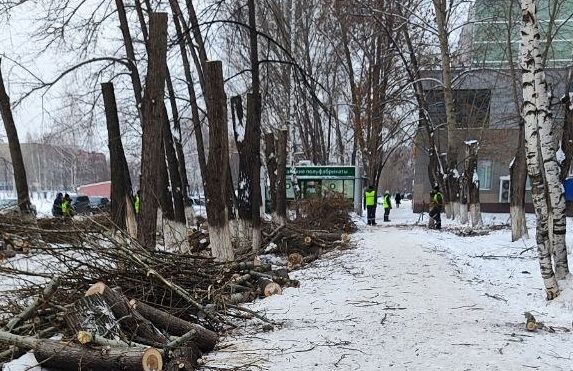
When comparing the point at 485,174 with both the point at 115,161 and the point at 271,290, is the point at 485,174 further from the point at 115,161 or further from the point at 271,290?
the point at 271,290

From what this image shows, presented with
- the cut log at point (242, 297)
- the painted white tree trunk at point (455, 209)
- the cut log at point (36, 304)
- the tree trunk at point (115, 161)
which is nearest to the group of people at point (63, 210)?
the tree trunk at point (115, 161)

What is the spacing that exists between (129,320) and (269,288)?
319 cm

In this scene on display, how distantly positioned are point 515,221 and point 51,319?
438 inches

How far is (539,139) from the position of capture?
6500 mm

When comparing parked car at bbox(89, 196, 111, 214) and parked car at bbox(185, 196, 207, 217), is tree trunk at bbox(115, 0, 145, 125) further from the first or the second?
parked car at bbox(185, 196, 207, 217)

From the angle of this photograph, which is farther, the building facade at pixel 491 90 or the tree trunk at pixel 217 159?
the building facade at pixel 491 90

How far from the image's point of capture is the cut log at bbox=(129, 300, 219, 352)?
188 inches

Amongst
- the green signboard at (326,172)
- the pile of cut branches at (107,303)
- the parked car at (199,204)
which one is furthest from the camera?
the green signboard at (326,172)

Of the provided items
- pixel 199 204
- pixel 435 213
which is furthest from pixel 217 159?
pixel 199 204

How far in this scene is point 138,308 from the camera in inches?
186

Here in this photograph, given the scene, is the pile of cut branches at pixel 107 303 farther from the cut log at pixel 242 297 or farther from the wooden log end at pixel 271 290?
the wooden log end at pixel 271 290

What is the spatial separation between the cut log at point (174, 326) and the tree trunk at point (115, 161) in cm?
600

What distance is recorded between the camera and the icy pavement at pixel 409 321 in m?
4.33

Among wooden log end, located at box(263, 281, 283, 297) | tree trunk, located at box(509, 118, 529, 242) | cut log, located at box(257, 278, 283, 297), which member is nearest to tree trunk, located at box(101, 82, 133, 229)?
cut log, located at box(257, 278, 283, 297)
